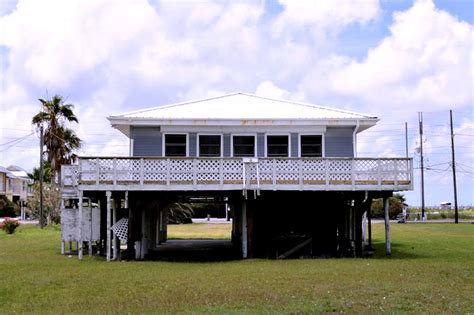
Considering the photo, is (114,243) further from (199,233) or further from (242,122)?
(199,233)

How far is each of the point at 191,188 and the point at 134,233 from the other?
281 centimetres

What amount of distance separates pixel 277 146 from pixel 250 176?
3231 mm

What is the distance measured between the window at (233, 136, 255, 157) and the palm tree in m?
23.1

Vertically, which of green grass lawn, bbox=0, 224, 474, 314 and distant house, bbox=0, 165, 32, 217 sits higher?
distant house, bbox=0, 165, 32, 217

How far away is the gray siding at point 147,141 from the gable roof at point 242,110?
1.99 feet

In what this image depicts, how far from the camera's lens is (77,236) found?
25.5 metres

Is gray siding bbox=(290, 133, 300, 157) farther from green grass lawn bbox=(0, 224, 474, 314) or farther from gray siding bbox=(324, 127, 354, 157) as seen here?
green grass lawn bbox=(0, 224, 474, 314)

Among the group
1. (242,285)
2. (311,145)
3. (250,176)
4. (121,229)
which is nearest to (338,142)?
(311,145)

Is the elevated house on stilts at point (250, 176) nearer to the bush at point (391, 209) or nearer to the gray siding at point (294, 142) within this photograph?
the gray siding at point (294, 142)

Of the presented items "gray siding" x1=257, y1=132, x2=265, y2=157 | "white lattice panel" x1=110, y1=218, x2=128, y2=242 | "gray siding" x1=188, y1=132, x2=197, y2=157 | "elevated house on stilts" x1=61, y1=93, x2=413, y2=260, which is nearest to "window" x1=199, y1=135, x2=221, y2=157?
"elevated house on stilts" x1=61, y1=93, x2=413, y2=260

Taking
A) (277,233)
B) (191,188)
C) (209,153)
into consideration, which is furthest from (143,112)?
(277,233)

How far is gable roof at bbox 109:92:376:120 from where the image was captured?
2574 centimetres

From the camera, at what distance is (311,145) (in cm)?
2633

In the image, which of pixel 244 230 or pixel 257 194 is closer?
pixel 257 194
